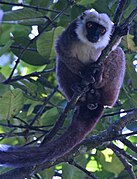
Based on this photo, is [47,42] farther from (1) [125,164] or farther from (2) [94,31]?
(1) [125,164]

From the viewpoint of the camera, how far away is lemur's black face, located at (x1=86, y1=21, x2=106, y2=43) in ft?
17.5

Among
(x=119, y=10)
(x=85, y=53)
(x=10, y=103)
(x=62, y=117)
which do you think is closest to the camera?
(x=119, y=10)

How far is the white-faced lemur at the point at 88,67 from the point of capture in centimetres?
511

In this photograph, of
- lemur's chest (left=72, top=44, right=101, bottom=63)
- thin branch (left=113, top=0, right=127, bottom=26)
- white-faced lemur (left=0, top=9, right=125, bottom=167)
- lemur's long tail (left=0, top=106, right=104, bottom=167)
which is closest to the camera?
thin branch (left=113, top=0, right=127, bottom=26)

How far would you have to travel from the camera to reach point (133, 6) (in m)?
4.88

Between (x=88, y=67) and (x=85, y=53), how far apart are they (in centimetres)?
24

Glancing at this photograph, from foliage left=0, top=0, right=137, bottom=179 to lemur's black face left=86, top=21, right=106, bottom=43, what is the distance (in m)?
0.17

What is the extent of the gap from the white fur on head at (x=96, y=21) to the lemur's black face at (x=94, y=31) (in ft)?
Answer: 0.12

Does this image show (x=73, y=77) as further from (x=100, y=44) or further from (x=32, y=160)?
(x=32, y=160)

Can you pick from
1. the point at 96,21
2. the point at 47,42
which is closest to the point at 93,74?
the point at 47,42

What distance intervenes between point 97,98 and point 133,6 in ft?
3.23

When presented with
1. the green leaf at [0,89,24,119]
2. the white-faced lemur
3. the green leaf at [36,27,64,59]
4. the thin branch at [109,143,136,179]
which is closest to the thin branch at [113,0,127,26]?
the white-faced lemur

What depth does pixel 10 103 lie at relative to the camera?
4.96 meters

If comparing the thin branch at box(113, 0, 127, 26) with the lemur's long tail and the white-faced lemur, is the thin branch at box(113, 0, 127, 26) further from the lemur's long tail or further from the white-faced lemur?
the lemur's long tail
